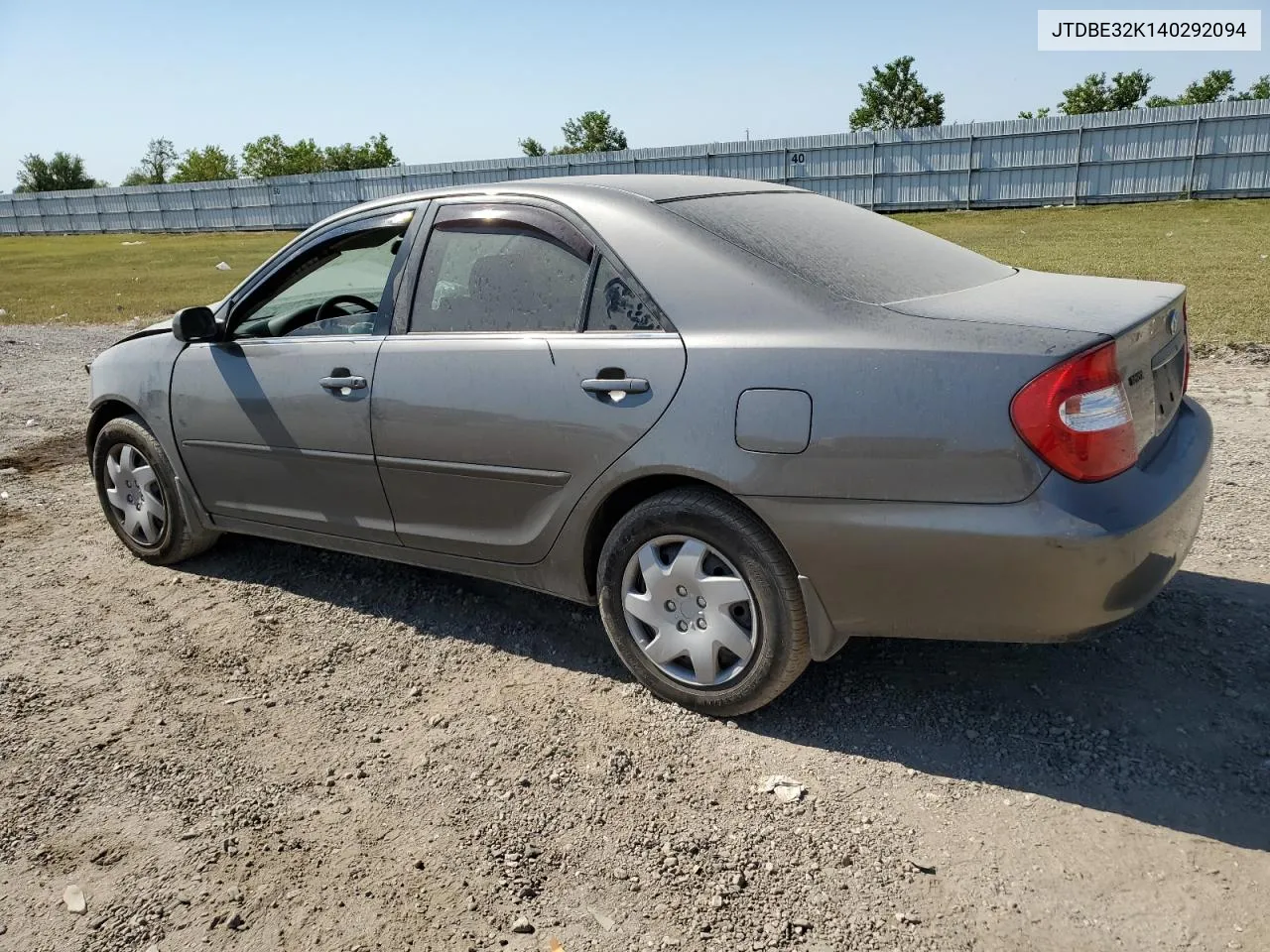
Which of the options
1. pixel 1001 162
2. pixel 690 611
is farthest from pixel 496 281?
pixel 1001 162

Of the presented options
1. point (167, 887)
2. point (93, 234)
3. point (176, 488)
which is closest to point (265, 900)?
point (167, 887)

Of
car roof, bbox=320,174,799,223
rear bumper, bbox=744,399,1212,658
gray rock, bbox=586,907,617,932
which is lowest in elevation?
gray rock, bbox=586,907,617,932

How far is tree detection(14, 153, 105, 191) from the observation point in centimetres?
7994

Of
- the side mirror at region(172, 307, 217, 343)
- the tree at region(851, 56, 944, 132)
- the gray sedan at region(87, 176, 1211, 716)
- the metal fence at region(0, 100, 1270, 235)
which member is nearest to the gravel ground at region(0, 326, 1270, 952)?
the gray sedan at region(87, 176, 1211, 716)

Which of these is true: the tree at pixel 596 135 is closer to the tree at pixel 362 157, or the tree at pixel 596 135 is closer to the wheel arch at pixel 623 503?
the tree at pixel 362 157

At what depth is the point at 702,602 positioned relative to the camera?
312 centimetres

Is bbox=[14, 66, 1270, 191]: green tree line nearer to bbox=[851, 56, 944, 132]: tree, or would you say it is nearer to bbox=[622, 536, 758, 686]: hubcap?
bbox=[851, 56, 944, 132]: tree

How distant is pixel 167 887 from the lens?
260 centimetres

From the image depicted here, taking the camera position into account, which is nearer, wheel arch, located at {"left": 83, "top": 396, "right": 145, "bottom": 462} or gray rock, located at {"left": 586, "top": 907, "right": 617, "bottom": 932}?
gray rock, located at {"left": 586, "top": 907, "right": 617, "bottom": 932}

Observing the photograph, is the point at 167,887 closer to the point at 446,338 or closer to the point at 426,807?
the point at 426,807

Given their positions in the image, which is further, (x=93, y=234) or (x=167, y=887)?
(x=93, y=234)

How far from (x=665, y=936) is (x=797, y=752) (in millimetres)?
862

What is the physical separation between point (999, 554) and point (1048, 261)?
1467 cm

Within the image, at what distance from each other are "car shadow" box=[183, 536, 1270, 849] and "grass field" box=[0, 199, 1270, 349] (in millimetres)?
5488
